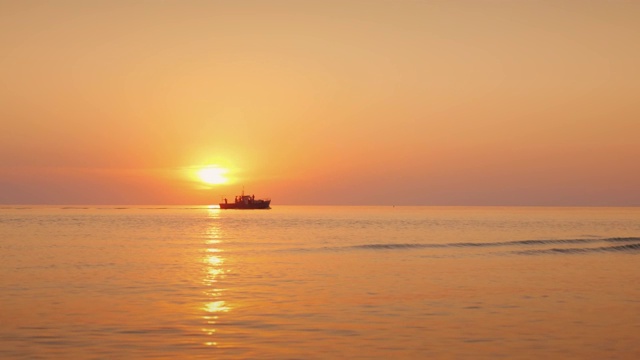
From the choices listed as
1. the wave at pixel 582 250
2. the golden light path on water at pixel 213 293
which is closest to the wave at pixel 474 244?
the wave at pixel 582 250

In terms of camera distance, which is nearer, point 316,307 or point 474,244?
point 316,307

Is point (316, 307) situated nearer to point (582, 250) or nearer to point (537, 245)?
point (582, 250)

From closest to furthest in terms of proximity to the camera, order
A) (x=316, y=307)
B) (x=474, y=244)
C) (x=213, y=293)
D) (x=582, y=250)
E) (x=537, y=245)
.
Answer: (x=316, y=307) → (x=213, y=293) → (x=582, y=250) → (x=537, y=245) → (x=474, y=244)

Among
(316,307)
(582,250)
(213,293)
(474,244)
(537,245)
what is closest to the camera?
(316,307)

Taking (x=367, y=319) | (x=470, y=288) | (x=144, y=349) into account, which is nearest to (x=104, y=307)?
(x=144, y=349)

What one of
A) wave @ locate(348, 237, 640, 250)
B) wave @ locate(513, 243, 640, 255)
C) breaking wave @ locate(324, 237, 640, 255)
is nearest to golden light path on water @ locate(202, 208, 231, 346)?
wave @ locate(348, 237, 640, 250)

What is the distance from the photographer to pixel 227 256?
173 ft

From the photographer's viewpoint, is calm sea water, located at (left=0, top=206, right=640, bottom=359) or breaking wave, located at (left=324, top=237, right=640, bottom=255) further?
breaking wave, located at (left=324, top=237, right=640, bottom=255)

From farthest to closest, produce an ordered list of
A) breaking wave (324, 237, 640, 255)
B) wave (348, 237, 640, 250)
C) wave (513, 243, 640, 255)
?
wave (348, 237, 640, 250), breaking wave (324, 237, 640, 255), wave (513, 243, 640, 255)

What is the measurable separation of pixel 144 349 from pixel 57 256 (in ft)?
107

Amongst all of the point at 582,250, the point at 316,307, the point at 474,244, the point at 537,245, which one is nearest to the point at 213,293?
the point at 316,307

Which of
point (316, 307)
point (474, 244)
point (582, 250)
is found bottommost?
point (316, 307)

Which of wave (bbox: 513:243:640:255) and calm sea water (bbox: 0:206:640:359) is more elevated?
wave (bbox: 513:243:640:255)

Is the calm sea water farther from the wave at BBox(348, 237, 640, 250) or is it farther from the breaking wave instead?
the wave at BBox(348, 237, 640, 250)
